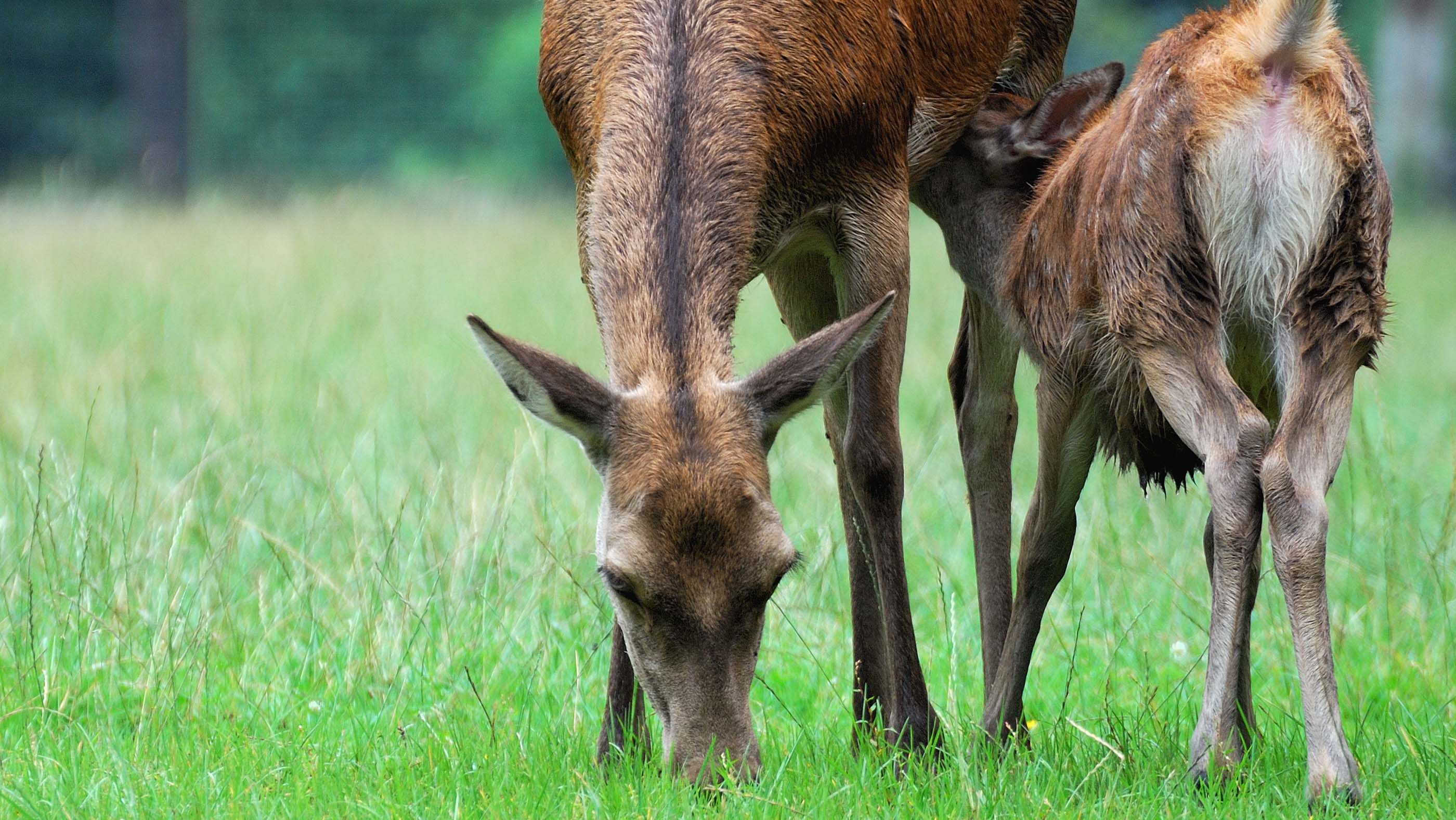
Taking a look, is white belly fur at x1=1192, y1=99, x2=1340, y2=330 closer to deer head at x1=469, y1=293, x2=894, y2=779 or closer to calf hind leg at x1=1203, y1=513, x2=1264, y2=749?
calf hind leg at x1=1203, y1=513, x2=1264, y2=749

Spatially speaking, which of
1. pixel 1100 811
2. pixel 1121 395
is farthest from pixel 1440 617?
pixel 1100 811

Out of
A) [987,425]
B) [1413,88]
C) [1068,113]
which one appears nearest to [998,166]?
[1068,113]

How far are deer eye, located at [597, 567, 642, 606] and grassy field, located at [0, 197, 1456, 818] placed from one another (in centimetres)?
42

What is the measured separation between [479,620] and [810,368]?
1775mm

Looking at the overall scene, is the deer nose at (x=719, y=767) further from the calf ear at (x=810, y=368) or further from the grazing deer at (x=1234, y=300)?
the grazing deer at (x=1234, y=300)

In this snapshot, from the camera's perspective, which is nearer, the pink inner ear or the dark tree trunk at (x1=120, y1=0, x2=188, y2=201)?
the pink inner ear

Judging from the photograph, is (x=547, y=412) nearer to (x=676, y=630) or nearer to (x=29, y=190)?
(x=676, y=630)

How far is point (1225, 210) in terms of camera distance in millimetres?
3781

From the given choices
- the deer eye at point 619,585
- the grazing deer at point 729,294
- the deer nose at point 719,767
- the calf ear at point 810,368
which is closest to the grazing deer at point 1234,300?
the grazing deer at point 729,294

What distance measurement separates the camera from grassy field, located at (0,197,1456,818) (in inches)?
153

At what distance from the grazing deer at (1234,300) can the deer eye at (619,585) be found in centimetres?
118

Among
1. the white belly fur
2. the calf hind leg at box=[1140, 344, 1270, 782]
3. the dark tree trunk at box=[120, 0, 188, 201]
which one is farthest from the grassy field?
the dark tree trunk at box=[120, 0, 188, 201]

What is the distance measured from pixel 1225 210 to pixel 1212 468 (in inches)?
23.2

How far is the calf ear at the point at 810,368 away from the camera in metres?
3.83
